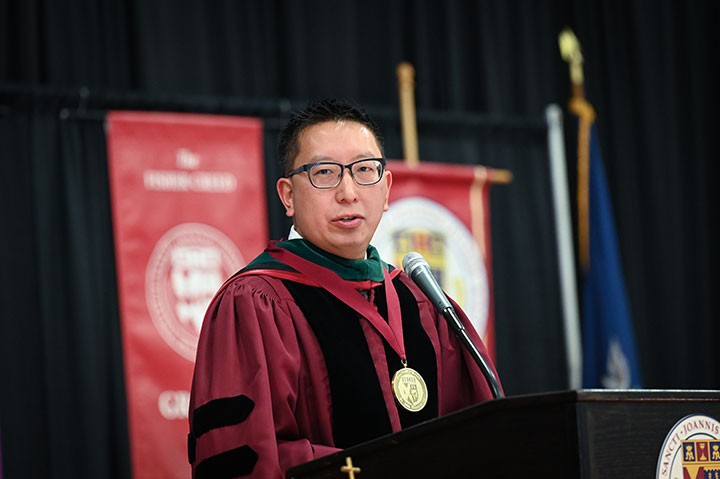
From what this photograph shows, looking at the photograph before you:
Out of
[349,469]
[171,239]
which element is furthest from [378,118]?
[349,469]

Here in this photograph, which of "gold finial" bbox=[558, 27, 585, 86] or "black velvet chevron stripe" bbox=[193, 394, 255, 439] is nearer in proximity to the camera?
"black velvet chevron stripe" bbox=[193, 394, 255, 439]

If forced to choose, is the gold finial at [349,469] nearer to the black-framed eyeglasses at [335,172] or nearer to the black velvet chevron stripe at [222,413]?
the black velvet chevron stripe at [222,413]

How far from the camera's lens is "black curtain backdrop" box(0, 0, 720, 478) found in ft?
14.5

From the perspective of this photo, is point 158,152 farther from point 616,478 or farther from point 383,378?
point 616,478

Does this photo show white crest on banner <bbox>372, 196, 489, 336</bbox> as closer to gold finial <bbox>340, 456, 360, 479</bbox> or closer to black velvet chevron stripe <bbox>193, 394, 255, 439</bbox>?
black velvet chevron stripe <bbox>193, 394, 255, 439</bbox>

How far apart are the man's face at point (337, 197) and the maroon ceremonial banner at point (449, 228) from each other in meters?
2.79

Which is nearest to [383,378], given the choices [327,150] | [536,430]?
[327,150]

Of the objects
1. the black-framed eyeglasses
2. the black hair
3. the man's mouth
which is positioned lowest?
the man's mouth

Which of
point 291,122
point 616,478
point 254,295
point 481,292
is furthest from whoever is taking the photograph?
point 481,292

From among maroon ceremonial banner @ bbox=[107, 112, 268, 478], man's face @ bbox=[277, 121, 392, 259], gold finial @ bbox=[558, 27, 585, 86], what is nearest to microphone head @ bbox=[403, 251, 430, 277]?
man's face @ bbox=[277, 121, 392, 259]

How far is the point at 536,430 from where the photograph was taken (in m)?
1.40

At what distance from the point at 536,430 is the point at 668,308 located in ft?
16.7

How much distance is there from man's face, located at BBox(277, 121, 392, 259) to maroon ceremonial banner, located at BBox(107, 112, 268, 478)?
7.93 feet

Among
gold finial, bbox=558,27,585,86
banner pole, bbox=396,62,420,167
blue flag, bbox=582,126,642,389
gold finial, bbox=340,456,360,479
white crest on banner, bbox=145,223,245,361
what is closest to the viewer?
gold finial, bbox=340,456,360,479
